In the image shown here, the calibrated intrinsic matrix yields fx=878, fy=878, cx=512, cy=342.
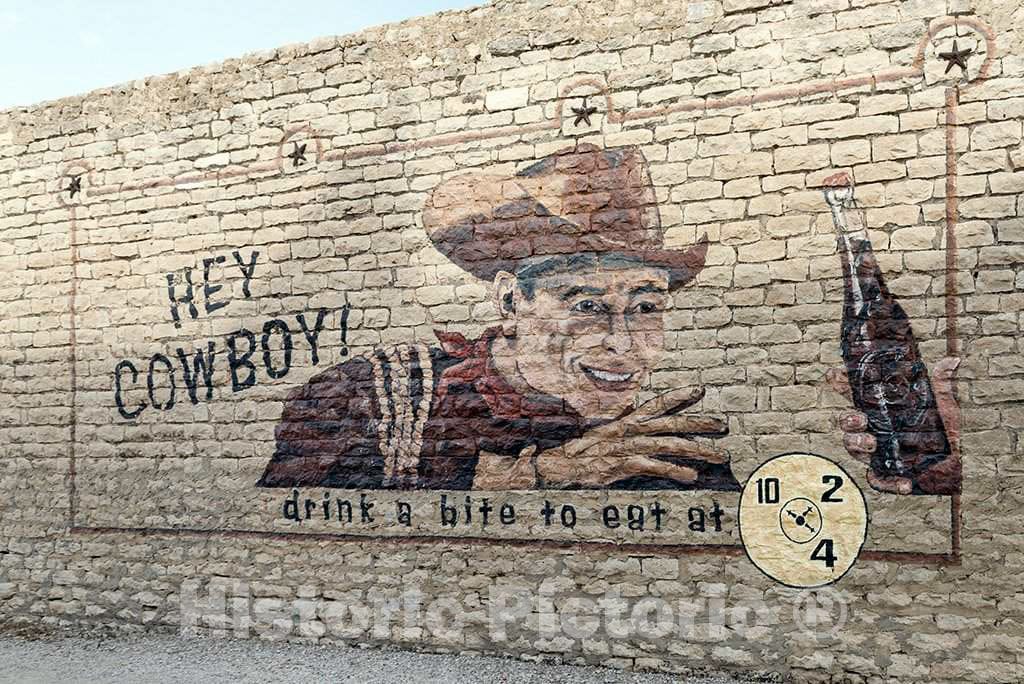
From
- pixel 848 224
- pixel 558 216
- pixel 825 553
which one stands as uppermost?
pixel 558 216

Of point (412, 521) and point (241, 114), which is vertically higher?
point (241, 114)

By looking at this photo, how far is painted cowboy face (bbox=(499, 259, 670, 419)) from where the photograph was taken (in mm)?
5195

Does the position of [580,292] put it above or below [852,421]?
above

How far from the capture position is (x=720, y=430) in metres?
5.02

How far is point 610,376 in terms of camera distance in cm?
523

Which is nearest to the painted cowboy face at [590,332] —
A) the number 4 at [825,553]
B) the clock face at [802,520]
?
the clock face at [802,520]

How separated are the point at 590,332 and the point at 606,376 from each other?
11.2 inches

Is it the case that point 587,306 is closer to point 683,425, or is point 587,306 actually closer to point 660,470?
point 683,425

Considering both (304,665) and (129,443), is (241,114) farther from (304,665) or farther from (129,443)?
(304,665)

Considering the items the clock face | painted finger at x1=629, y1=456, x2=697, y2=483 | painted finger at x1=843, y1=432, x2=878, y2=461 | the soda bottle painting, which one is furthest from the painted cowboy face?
painted finger at x1=843, y1=432, x2=878, y2=461

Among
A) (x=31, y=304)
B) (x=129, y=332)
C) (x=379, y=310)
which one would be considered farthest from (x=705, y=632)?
(x=31, y=304)

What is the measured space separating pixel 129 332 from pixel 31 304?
968mm

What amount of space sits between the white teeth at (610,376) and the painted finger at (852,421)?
1.20 m

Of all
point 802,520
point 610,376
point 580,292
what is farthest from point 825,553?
point 580,292
